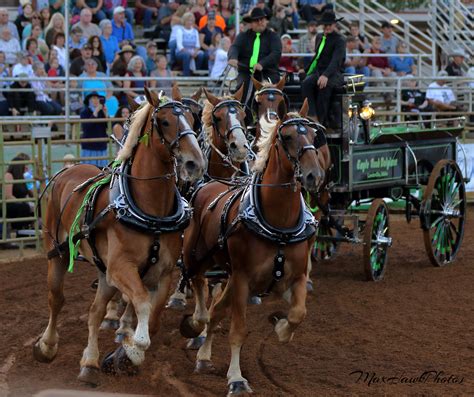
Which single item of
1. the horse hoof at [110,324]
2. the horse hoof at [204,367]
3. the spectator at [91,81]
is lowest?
the horse hoof at [110,324]

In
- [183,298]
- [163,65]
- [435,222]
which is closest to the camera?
[183,298]

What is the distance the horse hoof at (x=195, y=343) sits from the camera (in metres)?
8.05

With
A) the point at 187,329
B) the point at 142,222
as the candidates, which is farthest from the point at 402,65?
the point at 142,222

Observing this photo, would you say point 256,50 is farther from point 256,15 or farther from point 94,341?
point 94,341

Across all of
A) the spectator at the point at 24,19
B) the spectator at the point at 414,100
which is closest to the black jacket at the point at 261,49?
the spectator at the point at 24,19

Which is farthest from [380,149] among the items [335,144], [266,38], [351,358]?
[351,358]

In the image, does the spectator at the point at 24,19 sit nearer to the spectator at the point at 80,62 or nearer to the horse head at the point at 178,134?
the spectator at the point at 80,62

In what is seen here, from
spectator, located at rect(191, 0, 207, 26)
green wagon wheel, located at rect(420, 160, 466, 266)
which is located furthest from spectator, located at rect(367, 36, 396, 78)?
green wagon wheel, located at rect(420, 160, 466, 266)

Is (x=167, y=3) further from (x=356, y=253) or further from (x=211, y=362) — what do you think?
(x=211, y=362)

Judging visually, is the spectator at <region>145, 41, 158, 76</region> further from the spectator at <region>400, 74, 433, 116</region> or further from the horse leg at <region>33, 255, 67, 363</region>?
the horse leg at <region>33, 255, 67, 363</region>

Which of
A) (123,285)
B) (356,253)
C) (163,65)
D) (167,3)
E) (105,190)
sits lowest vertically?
(356,253)

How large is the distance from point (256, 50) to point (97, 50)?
5.17m

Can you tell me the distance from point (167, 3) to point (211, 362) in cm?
1170

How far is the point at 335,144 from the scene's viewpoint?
10.8m
